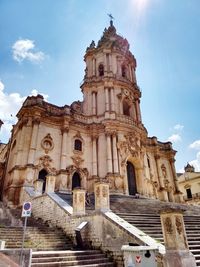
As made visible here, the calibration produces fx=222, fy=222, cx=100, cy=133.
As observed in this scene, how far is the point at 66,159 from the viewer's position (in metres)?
20.8

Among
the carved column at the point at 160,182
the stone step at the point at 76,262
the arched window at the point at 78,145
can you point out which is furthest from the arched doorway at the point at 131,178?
the stone step at the point at 76,262

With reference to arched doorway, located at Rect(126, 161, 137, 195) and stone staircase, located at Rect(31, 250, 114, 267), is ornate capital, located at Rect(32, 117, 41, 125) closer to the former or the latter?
arched doorway, located at Rect(126, 161, 137, 195)

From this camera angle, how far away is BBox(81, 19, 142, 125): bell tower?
1021 inches

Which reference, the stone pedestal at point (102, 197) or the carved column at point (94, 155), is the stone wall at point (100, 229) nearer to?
the stone pedestal at point (102, 197)

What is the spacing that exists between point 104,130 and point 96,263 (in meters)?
16.9

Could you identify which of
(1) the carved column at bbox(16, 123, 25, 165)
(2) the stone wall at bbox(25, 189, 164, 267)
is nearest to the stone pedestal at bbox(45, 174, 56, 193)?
(2) the stone wall at bbox(25, 189, 164, 267)

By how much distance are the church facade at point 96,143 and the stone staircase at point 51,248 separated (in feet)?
26.4

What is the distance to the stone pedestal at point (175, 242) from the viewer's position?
19.0 ft

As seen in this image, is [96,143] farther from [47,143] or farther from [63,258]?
[63,258]

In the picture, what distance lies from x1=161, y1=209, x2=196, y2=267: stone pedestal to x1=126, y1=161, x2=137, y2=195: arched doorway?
16.6 metres

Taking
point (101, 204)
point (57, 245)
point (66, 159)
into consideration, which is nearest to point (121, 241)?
point (101, 204)

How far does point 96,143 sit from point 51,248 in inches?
612

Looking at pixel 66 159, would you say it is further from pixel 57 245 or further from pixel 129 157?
pixel 57 245

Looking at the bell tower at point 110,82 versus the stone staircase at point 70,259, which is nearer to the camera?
the stone staircase at point 70,259
